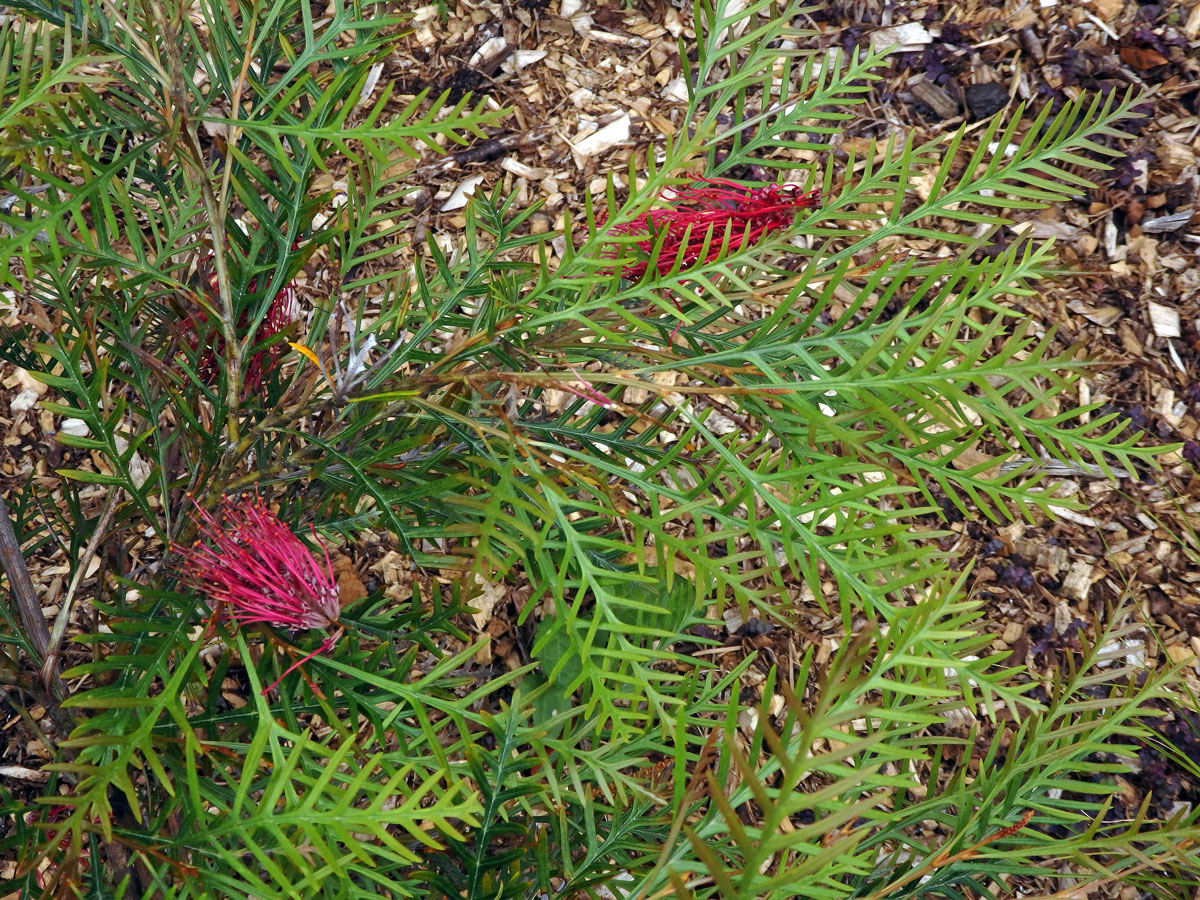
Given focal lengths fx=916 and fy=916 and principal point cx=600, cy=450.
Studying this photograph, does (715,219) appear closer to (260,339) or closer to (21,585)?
(260,339)

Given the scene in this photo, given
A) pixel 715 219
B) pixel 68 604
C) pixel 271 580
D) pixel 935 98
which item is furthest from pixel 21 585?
pixel 935 98

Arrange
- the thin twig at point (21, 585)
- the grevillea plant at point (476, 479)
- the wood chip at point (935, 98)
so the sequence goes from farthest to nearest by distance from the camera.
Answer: the wood chip at point (935, 98) < the thin twig at point (21, 585) < the grevillea plant at point (476, 479)

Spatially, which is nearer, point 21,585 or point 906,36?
point 21,585

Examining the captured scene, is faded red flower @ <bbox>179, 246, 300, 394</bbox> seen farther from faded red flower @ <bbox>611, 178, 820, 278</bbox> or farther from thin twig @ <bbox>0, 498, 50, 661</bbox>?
faded red flower @ <bbox>611, 178, 820, 278</bbox>

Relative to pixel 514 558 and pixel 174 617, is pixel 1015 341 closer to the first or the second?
pixel 514 558

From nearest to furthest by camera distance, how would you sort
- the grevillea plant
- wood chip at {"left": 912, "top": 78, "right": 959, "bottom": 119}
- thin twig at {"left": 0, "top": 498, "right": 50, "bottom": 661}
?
the grevillea plant → thin twig at {"left": 0, "top": 498, "right": 50, "bottom": 661} → wood chip at {"left": 912, "top": 78, "right": 959, "bottom": 119}

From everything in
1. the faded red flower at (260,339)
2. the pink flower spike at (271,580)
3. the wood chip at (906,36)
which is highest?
the faded red flower at (260,339)

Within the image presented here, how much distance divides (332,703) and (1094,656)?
71 cm

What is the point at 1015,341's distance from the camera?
65 cm

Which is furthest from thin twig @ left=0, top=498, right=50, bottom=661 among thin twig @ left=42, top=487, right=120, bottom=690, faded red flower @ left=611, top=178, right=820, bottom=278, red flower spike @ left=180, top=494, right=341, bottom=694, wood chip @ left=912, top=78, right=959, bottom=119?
wood chip @ left=912, top=78, right=959, bottom=119

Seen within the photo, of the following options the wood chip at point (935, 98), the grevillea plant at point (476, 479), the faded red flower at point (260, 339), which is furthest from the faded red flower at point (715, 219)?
the wood chip at point (935, 98)

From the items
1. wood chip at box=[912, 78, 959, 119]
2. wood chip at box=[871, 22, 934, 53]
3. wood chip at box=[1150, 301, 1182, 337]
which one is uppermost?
wood chip at box=[871, 22, 934, 53]

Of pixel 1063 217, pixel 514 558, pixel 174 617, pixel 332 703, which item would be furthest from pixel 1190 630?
pixel 174 617

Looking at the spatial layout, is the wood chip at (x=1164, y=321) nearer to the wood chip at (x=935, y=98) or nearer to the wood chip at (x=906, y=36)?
the wood chip at (x=935, y=98)
